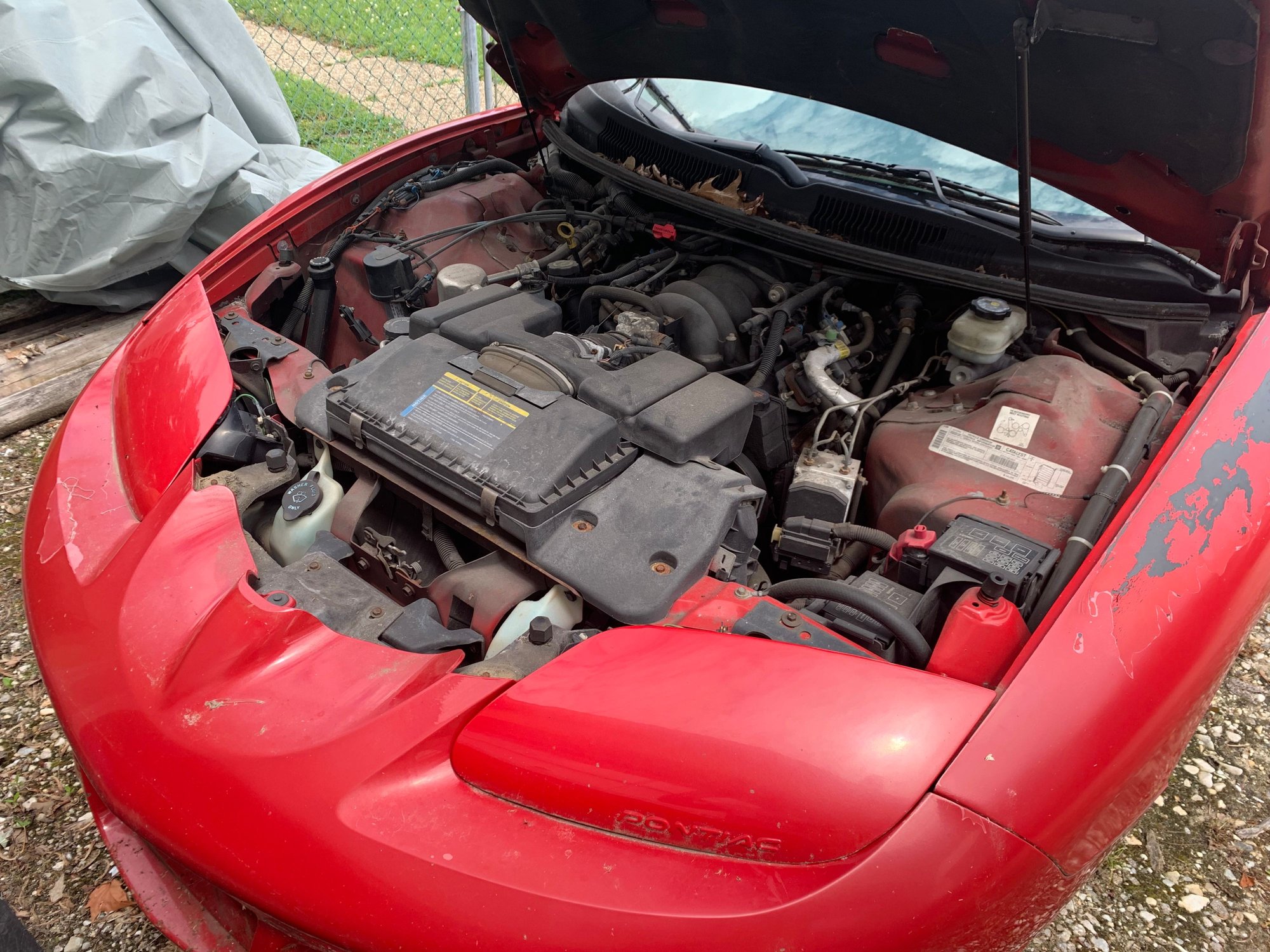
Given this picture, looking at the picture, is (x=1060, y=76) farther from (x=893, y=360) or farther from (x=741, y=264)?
(x=741, y=264)

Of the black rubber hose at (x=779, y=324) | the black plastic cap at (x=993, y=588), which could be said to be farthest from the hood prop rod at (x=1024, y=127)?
the black plastic cap at (x=993, y=588)

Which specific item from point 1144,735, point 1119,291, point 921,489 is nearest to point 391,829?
point 1144,735

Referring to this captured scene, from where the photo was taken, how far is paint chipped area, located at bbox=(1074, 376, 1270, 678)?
1168 millimetres

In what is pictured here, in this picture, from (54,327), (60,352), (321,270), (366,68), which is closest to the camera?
(321,270)

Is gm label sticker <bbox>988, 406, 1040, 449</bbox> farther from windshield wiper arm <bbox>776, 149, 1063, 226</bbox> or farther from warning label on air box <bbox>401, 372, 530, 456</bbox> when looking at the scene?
warning label on air box <bbox>401, 372, 530, 456</bbox>

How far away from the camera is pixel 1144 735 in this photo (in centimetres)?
112

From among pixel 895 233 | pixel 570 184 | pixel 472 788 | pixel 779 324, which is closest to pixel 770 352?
pixel 779 324

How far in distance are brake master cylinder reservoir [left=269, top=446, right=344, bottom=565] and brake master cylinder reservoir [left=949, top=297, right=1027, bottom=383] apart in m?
1.40

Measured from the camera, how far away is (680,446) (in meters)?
1.56

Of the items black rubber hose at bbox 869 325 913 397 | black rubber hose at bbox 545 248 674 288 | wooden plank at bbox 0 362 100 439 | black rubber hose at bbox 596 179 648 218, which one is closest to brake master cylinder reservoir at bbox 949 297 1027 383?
black rubber hose at bbox 869 325 913 397

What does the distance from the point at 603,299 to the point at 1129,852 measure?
1.77m

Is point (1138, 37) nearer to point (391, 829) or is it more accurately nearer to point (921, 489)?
point (921, 489)

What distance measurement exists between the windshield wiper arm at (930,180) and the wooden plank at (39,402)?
2.78 m

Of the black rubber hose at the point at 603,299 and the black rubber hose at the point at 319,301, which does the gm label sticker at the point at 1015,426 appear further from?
the black rubber hose at the point at 319,301
